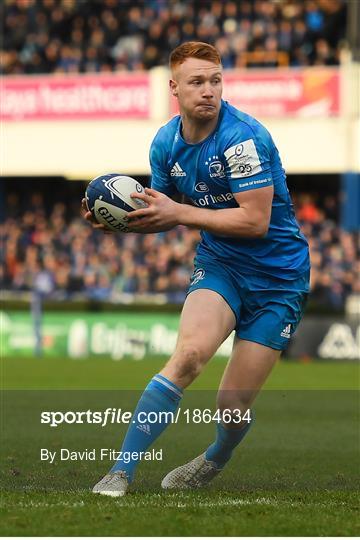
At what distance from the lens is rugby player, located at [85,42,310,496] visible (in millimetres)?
6227

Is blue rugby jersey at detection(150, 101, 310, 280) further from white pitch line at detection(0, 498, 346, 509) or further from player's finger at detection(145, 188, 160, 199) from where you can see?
Answer: white pitch line at detection(0, 498, 346, 509)

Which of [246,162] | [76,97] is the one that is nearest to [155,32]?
[76,97]

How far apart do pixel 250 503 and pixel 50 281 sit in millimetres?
21027

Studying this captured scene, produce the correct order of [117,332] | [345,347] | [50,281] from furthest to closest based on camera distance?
1. [50,281]
2. [117,332]
3. [345,347]

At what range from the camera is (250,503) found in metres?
6.02

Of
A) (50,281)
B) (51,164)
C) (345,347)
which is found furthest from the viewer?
(51,164)

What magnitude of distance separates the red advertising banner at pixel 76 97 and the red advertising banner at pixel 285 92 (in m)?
2.54

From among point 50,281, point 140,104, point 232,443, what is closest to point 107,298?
point 50,281

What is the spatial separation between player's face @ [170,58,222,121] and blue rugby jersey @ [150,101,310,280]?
0.17 m

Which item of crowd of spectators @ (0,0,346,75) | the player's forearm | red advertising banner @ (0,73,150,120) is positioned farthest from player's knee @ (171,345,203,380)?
red advertising banner @ (0,73,150,120)

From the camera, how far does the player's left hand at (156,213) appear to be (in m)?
6.20

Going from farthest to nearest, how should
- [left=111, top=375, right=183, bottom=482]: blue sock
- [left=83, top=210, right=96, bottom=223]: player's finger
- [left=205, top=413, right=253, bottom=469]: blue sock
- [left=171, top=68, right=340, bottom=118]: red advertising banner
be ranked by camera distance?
[left=171, top=68, right=340, bottom=118]: red advertising banner → [left=205, top=413, right=253, bottom=469]: blue sock → [left=83, top=210, right=96, bottom=223]: player's finger → [left=111, top=375, right=183, bottom=482]: blue sock

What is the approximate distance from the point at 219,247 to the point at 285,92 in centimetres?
2240

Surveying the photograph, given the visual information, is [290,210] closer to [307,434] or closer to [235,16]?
[307,434]
